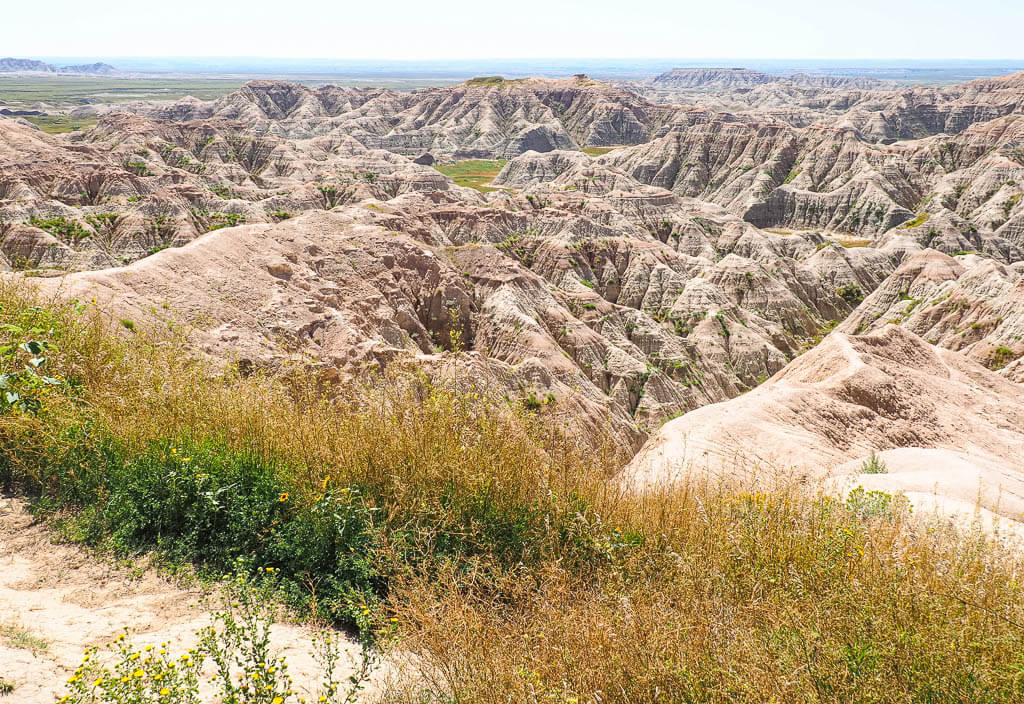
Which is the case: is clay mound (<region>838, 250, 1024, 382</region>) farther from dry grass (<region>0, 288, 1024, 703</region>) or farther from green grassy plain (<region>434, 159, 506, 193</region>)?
green grassy plain (<region>434, 159, 506, 193</region>)

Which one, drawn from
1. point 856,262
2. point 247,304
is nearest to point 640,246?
point 856,262

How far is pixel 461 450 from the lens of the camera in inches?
215

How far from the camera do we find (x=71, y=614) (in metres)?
4.40

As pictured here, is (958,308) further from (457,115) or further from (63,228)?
(457,115)

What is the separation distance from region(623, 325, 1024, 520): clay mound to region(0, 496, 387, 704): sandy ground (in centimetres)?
793

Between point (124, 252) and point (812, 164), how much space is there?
9111cm

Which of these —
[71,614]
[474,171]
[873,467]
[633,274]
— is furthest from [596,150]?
[71,614]

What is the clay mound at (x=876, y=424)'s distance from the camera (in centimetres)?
1215

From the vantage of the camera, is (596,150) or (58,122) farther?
(58,122)

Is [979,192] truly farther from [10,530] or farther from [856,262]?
[10,530]

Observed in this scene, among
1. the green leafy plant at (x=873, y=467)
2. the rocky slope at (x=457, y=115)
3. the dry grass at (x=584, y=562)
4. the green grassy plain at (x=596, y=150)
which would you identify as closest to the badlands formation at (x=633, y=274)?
the green leafy plant at (x=873, y=467)

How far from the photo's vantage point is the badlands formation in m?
16.4

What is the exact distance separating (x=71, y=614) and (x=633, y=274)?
4729 cm

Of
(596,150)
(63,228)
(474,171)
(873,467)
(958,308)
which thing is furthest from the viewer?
(596,150)
